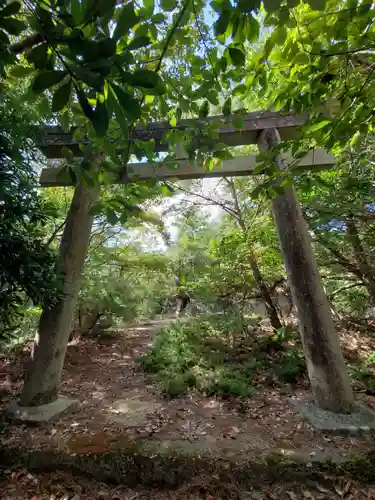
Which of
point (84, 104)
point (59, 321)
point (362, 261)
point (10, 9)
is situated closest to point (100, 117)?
point (84, 104)

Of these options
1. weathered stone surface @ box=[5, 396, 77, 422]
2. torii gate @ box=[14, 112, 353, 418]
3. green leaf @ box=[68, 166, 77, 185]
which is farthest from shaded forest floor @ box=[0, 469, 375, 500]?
green leaf @ box=[68, 166, 77, 185]

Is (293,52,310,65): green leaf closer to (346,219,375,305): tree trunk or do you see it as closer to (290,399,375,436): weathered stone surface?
(290,399,375,436): weathered stone surface

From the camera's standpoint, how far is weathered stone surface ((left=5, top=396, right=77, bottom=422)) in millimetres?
2555

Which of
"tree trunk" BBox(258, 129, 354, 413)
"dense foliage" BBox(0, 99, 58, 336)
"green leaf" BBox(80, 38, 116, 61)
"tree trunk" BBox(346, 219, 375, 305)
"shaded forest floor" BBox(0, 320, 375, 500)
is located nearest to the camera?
"green leaf" BBox(80, 38, 116, 61)

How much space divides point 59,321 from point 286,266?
8.08ft

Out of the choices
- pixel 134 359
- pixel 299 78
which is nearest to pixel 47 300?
pixel 134 359

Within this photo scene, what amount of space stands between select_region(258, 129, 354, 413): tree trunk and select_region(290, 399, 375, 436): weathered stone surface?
0.06m

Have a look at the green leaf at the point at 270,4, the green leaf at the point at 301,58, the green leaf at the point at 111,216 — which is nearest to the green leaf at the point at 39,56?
the green leaf at the point at 111,216

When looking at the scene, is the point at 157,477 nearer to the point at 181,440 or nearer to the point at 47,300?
the point at 181,440

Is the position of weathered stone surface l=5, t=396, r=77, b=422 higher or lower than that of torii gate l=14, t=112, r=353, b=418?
lower

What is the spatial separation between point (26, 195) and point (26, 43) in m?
1.05

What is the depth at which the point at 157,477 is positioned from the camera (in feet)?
5.98

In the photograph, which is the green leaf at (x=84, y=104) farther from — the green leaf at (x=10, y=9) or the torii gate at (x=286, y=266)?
the torii gate at (x=286, y=266)

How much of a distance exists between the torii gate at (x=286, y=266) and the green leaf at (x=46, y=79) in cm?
176
